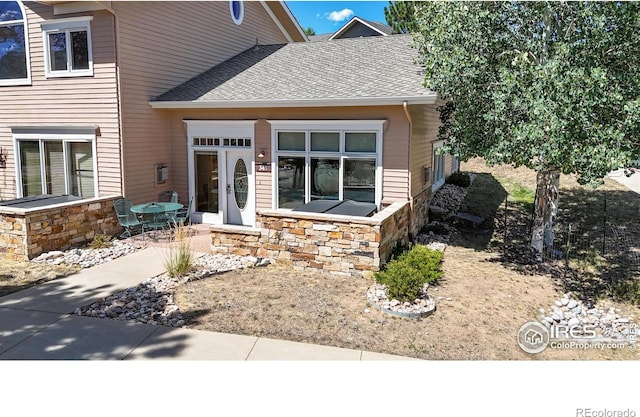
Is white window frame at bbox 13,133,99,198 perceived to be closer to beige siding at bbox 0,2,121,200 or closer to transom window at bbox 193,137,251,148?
beige siding at bbox 0,2,121,200

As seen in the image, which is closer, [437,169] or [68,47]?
[68,47]

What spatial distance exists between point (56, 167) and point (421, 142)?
361 inches

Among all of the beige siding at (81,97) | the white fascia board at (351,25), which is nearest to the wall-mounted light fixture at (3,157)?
the beige siding at (81,97)

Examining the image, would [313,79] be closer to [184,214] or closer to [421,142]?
[421,142]

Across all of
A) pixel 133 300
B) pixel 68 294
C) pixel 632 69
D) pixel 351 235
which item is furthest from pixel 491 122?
pixel 68 294

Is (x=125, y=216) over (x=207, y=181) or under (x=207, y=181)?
under

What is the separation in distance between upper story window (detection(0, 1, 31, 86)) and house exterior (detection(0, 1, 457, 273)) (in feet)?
0.14

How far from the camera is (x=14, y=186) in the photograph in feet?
40.1

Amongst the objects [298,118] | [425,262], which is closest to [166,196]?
[298,118]

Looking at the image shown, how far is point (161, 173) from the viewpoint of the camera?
11.9 m

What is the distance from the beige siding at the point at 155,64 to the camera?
10930mm

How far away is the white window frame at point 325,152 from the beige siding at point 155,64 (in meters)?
2.85

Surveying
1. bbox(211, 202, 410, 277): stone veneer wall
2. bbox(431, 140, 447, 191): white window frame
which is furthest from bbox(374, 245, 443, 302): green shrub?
bbox(431, 140, 447, 191): white window frame
